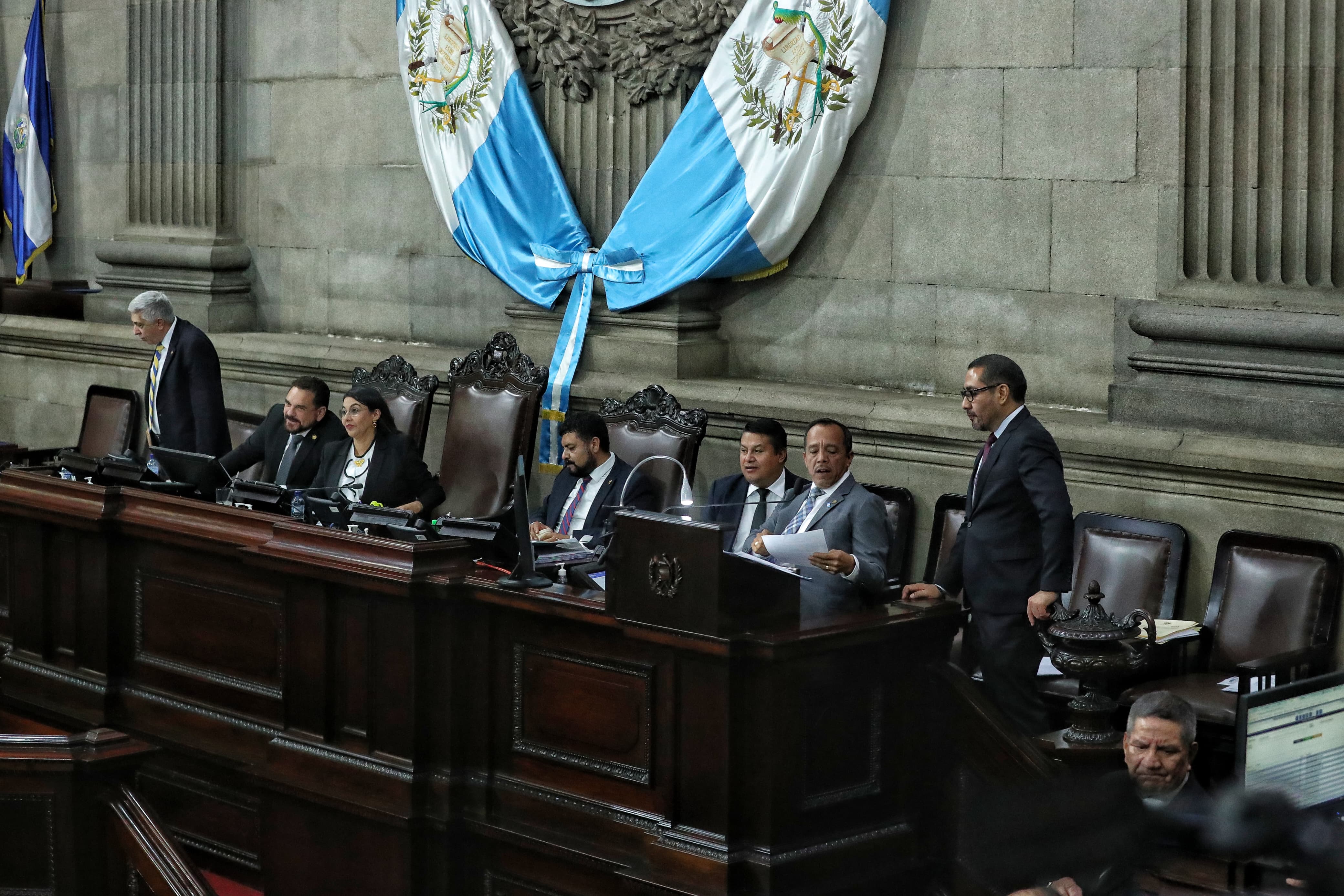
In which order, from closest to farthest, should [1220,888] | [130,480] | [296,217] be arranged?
[1220,888] → [130,480] → [296,217]

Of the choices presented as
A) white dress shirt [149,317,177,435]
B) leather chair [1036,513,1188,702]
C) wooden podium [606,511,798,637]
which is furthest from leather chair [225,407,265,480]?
wooden podium [606,511,798,637]

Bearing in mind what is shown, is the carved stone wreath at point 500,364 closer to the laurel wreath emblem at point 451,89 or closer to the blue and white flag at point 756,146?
the blue and white flag at point 756,146

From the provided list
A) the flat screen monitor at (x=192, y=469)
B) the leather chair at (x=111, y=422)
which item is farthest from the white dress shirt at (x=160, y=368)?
the leather chair at (x=111, y=422)

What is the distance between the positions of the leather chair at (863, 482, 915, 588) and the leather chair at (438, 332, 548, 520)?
57.7 inches

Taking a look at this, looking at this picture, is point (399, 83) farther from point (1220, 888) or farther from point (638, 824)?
point (1220, 888)

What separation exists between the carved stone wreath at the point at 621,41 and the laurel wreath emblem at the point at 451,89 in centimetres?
17

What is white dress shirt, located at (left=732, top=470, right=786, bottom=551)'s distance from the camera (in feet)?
16.3

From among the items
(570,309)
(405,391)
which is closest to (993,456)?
(570,309)

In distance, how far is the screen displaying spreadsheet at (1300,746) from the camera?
3240 millimetres

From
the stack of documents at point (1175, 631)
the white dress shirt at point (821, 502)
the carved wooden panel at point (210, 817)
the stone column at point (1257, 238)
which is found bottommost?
the carved wooden panel at point (210, 817)

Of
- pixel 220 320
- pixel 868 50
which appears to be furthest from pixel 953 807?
pixel 220 320

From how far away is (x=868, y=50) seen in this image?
651cm

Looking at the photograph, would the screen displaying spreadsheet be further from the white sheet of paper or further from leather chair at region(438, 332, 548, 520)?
leather chair at region(438, 332, 548, 520)

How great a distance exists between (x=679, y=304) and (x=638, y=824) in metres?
3.44
